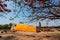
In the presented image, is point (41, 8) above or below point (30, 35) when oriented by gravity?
above

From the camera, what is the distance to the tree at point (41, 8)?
1735 millimetres

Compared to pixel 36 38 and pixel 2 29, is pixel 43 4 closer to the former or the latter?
pixel 36 38

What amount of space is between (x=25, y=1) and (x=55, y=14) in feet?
1.41

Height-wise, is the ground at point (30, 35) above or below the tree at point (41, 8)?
below

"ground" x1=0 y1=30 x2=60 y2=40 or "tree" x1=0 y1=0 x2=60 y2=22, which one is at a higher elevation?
"tree" x1=0 y1=0 x2=60 y2=22

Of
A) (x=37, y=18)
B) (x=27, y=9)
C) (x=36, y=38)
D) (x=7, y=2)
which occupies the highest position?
(x=7, y=2)

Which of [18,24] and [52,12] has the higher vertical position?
[52,12]

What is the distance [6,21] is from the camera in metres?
1.74

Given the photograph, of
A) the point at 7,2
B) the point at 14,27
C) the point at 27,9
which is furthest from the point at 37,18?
the point at 7,2

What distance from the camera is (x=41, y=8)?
1.75m

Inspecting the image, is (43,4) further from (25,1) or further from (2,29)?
(2,29)

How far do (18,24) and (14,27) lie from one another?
2.6 inches

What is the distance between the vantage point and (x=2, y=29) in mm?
1744

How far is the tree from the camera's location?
5.69 ft
